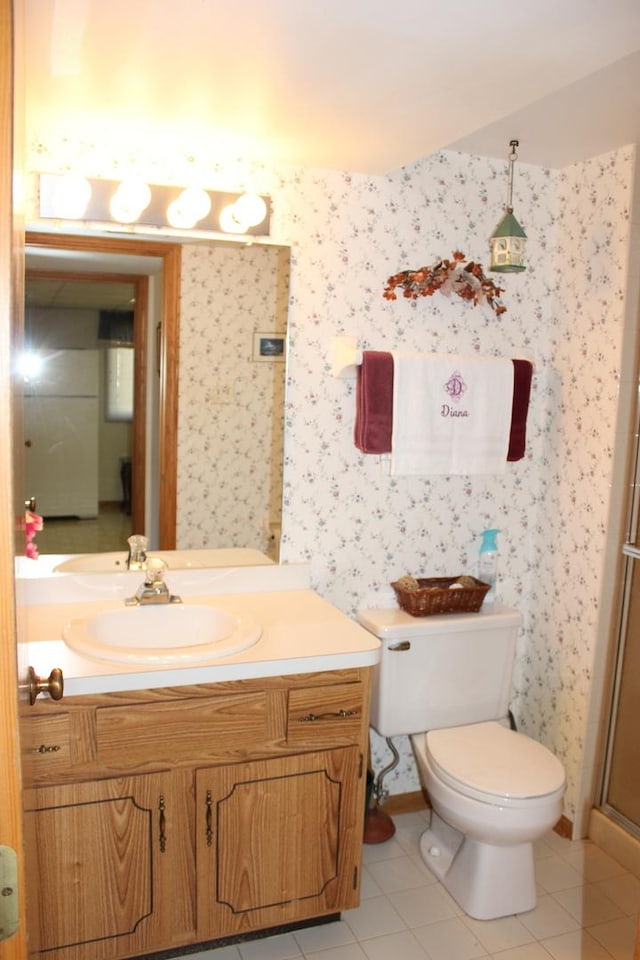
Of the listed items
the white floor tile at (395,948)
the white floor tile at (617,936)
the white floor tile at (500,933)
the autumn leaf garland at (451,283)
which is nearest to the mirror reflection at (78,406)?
the autumn leaf garland at (451,283)

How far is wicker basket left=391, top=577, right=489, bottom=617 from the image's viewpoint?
2.44 meters

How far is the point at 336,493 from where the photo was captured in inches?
97.8

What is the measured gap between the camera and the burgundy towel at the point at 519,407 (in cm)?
252

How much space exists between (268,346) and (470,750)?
1346 millimetres

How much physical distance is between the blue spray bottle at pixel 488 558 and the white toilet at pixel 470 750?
0.39 feet

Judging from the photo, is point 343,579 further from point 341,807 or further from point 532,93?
point 532,93

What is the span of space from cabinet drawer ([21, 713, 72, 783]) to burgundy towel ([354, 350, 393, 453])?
116 centimetres

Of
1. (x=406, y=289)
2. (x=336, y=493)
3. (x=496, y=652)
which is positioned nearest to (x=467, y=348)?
(x=406, y=289)

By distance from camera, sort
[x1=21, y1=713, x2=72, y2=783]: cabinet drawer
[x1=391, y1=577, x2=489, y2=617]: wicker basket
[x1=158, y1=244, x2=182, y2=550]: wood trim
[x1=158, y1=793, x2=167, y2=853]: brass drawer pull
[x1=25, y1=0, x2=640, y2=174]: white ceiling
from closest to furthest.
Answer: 1. [x1=25, y1=0, x2=640, y2=174]: white ceiling
2. [x1=21, y1=713, x2=72, y2=783]: cabinet drawer
3. [x1=158, y1=793, x2=167, y2=853]: brass drawer pull
4. [x1=158, y1=244, x2=182, y2=550]: wood trim
5. [x1=391, y1=577, x2=489, y2=617]: wicker basket

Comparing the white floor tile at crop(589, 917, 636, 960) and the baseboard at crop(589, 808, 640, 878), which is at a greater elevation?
the baseboard at crop(589, 808, 640, 878)

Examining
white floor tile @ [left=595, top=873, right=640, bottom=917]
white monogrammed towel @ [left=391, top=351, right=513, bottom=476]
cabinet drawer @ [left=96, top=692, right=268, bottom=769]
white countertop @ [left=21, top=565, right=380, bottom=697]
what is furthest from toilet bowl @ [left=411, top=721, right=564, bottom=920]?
white monogrammed towel @ [left=391, top=351, right=513, bottom=476]

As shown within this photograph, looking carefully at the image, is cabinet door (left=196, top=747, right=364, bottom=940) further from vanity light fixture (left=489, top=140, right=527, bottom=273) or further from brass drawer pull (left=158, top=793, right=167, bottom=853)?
vanity light fixture (left=489, top=140, right=527, bottom=273)

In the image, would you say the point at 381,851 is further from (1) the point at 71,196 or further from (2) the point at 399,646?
(1) the point at 71,196

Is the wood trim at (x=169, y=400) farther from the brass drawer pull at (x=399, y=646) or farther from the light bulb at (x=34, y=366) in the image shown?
the brass drawer pull at (x=399, y=646)
